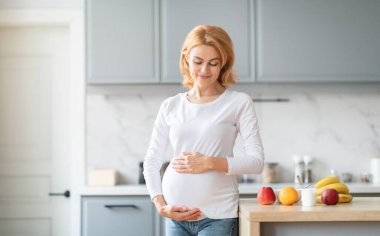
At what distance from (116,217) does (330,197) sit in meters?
1.88

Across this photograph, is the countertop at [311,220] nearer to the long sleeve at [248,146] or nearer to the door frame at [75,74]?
the long sleeve at [248,146]

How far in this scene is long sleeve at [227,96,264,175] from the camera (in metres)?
1.88

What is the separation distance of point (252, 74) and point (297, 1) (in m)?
0.53

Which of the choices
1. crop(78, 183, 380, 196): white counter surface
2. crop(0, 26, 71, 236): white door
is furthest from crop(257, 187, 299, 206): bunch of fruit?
crop(0, 26, 71, 236): white door

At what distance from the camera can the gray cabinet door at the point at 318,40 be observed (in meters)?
3.72

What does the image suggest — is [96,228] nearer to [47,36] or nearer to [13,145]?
[13,145]

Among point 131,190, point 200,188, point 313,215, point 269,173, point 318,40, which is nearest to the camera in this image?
point 313,215

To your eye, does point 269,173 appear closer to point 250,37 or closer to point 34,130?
point 250,37

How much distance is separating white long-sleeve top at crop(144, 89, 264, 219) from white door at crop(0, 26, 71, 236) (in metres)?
2.28

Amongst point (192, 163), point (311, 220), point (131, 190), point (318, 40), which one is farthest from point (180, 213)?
point (318, 40)

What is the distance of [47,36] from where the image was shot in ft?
13.5

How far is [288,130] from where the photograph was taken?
160 inches

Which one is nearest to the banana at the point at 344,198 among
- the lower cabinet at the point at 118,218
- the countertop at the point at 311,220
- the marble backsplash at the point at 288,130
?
the countertop at the point at 311,220

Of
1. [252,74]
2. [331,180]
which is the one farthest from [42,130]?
[331,180]
